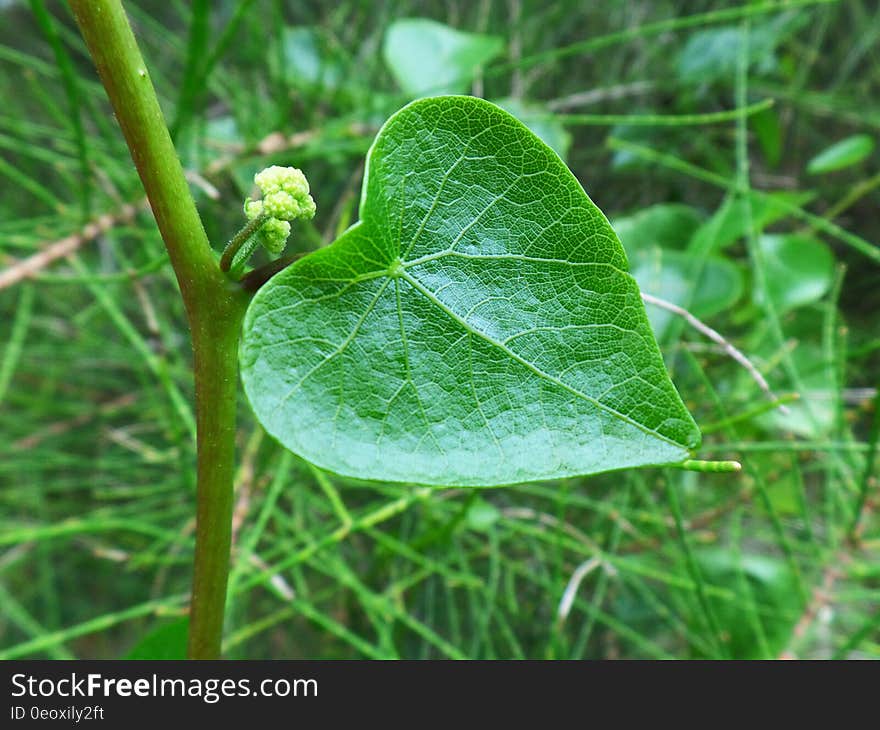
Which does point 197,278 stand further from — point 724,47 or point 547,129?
point 724,47

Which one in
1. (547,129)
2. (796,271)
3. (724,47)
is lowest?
(796,271)

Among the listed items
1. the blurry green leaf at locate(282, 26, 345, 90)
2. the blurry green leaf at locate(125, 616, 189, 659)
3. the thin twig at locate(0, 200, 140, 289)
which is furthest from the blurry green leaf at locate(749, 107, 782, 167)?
the blurry green leaf at locate(125, 616, 189, 659)

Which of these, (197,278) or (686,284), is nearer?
(197,278)

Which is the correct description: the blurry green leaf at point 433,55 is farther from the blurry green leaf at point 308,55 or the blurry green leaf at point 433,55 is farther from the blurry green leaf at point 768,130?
the blurry green leaf at point 768,130

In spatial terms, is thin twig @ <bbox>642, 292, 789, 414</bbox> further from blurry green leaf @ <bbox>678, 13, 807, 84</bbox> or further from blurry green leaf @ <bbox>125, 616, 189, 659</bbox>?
blurry green leaf @ <bbox>678, 13, 807, 84</bbox>

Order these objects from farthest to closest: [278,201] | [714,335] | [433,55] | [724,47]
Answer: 1. [724,47]
2. [433,55]
3. [714,335]
4. [278,201]

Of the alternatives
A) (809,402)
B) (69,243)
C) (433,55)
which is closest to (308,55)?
(433,55)

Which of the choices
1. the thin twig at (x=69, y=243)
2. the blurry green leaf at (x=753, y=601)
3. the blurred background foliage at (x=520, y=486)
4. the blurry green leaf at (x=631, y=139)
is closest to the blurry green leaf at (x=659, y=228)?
the blurred background foliage at (x=520, y=486)
